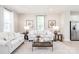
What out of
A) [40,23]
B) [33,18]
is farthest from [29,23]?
[40,23]

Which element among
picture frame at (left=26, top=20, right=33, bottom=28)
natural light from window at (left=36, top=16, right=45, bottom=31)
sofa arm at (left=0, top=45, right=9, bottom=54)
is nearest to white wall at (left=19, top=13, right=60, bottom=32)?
picture frame at (left=26, top=20, right=33, bottom=28)

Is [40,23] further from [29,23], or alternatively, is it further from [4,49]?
[4,49]

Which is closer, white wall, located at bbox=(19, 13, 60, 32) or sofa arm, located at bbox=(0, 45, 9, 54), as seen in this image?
sofa arm, located at bbox=(0, 45, 9, 54)

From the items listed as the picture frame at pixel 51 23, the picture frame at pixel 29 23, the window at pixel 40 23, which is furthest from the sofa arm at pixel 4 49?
the picture frame at pixel 51 23

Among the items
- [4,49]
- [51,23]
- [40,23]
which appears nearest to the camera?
[4,49]

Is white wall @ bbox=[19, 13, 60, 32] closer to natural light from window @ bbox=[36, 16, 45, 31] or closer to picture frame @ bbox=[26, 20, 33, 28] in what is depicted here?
picture frame @ bbox=[26, 20, 33, 28]

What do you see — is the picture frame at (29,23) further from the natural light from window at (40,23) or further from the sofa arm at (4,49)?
the sofa arm at (4,49)

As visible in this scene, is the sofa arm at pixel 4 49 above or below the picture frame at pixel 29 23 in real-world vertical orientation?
below

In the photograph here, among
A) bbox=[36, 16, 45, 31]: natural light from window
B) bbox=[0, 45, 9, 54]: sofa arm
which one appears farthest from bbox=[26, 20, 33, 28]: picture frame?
bbox=[0, 45, 9, 54]: sofa arm

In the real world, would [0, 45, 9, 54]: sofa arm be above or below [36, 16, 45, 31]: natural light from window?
below

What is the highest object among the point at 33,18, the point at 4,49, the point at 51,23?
the point at 33,18
